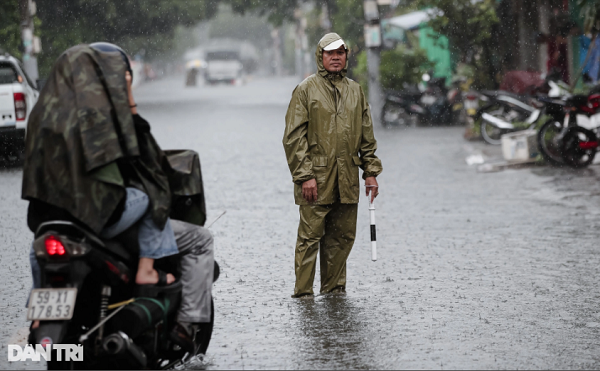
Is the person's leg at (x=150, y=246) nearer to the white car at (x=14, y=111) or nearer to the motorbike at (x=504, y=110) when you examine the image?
the white car at (x=14, y=111)

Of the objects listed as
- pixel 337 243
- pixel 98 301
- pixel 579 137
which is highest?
pixel 98 301

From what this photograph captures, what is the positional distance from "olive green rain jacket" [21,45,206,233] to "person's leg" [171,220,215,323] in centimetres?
30

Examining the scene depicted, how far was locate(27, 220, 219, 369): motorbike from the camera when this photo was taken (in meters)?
4.23

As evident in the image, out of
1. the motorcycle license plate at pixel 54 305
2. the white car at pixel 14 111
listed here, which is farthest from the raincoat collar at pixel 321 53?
the white car at pixel 14 111

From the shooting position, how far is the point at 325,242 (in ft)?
22.6

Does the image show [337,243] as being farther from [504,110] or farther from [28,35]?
[28,35]

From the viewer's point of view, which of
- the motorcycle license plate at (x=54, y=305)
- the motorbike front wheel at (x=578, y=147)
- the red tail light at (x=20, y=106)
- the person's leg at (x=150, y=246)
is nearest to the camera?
the motorcycle license plate at (x=54, y=305)

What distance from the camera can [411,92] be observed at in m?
23.6

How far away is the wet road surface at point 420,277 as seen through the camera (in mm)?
5461

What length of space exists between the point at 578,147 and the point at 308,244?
8.42 m

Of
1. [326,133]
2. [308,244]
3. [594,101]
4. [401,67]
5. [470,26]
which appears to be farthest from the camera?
[401,67]

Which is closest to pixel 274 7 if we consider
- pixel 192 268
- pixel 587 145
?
pixel 587 145

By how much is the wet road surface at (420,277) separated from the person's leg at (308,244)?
137 millimetres

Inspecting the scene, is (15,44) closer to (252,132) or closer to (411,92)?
(252,132)
